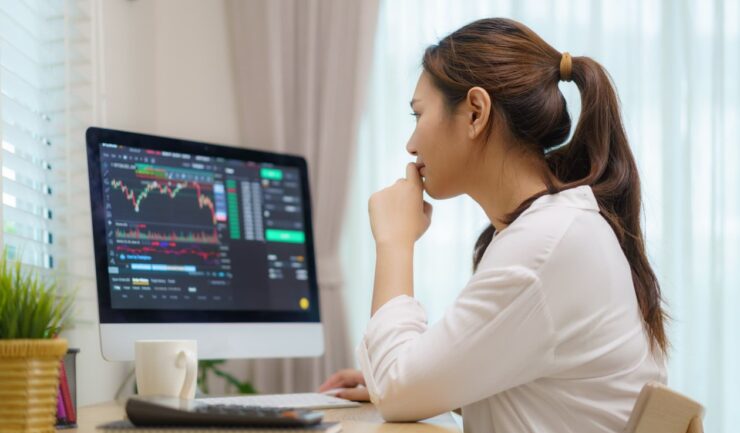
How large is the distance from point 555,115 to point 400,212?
0.29 m

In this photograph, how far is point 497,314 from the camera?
125 cm

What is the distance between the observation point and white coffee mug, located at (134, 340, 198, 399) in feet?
4.26

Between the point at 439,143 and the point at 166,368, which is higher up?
the point at 439,143

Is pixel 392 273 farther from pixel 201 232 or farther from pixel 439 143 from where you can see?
pixel 201 232

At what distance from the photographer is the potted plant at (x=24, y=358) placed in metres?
0.97

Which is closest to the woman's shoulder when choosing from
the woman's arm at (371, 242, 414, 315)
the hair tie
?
the woman's arm at (371, 242, 414, 315)

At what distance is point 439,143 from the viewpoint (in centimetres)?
156

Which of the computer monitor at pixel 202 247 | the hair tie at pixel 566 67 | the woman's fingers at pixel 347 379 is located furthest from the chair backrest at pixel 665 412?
the computer monitor at pixel 202 247

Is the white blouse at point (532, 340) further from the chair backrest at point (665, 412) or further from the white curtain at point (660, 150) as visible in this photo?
the white curtain at point (660, 150)

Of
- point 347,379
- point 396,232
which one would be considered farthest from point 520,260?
point 347,379

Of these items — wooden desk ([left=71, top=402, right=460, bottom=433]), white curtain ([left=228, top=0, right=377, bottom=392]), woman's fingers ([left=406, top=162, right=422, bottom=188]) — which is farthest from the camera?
white curtain ([left=228, top=0, right=377, bottom=392])

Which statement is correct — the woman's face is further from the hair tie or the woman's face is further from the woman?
the hair tie

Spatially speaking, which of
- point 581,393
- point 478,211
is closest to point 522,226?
point 581,393

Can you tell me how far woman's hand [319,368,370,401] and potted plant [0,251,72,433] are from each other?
31.0 inches
